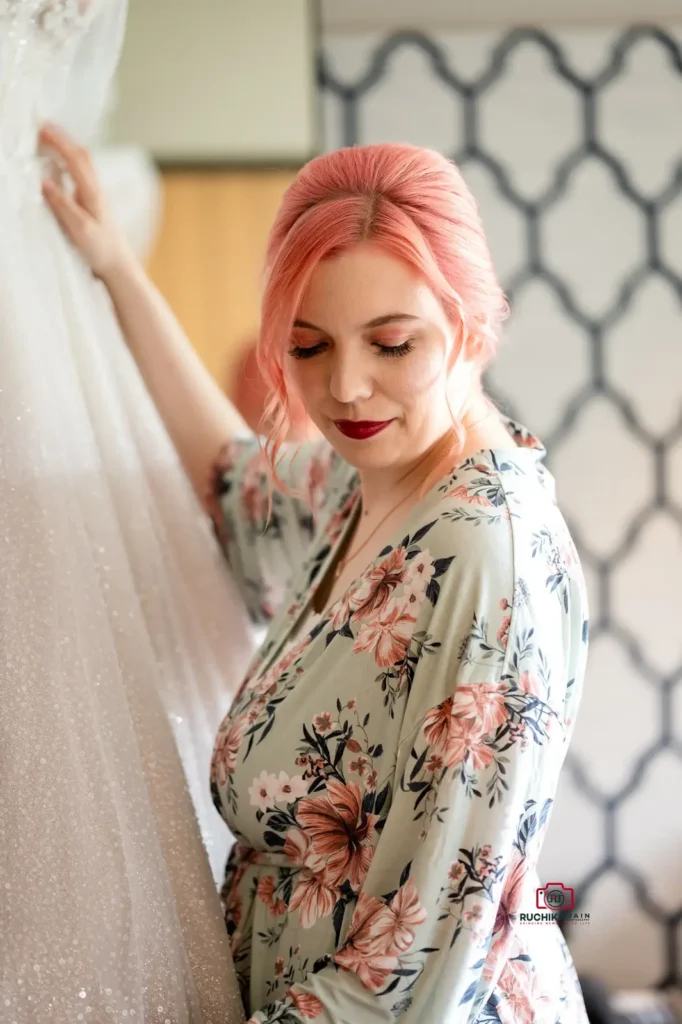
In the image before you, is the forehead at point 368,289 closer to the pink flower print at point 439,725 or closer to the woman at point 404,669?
the woman at point 404,669

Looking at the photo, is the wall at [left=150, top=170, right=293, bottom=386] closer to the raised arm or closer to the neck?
the raised arm

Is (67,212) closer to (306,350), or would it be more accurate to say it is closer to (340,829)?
(306,350)

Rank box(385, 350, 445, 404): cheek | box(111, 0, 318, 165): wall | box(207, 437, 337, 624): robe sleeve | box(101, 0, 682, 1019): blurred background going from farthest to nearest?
box(101, 0, 682, 1019): blurred background
box(111, 0, 318, 165): wall
box(207, 437, 337, 624): robe sleeve
box(385, 350, 445, 404): cheek

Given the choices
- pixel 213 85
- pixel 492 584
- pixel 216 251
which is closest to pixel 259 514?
pixel 492 584

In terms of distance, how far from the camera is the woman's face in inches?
25.4

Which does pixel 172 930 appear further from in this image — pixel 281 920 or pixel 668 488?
pixel 668 488

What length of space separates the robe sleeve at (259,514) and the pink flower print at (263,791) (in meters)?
0.31

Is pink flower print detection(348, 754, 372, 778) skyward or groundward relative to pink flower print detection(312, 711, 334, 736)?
groundward

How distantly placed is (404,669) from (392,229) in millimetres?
289

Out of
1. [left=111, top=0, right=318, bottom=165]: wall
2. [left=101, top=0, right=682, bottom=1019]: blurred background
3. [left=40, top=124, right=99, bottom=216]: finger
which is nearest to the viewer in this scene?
[left=40, top=124, right=99, bottom=216]: finger

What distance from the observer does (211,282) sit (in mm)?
1510

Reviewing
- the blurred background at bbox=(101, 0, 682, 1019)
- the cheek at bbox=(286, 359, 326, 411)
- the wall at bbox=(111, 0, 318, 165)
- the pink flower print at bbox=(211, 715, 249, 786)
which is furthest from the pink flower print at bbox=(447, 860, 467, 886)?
the wall at bbox=(111, 0, 318, 165)

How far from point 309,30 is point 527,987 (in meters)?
1.38

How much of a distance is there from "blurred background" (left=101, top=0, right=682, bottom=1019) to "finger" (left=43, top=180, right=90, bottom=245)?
70cm
